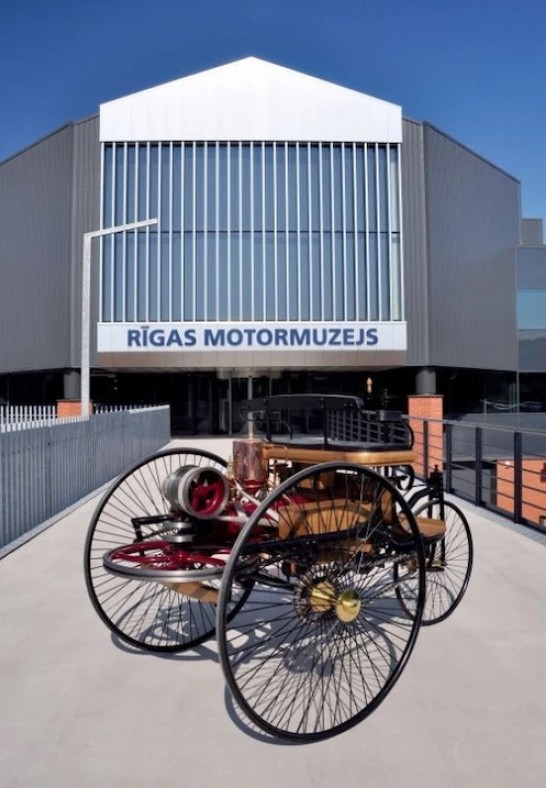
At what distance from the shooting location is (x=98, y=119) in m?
24.0

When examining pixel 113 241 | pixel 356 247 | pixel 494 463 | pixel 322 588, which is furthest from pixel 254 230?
pixel 322 588

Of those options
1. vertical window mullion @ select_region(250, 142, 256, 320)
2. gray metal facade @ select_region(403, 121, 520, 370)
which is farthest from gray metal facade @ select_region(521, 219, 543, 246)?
vertical window mullion @ select_region(250, 142, 256, 320)

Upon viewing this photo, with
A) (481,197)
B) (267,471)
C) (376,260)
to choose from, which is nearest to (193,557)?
(267,471)

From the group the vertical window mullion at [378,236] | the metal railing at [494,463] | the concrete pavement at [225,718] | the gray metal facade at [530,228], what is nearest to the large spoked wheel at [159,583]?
the concrete pavement at [225,718]

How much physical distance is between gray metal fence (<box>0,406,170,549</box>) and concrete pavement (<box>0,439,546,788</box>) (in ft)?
7.95

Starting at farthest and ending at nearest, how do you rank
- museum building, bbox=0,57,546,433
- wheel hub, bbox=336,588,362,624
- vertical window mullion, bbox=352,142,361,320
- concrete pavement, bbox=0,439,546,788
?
1. vertical window mullion, bbox=352,142,361,320
2. museum building, bbox=0,57,546,433
3. wheel hub, bbox=336,588,362,624
4. concrete pavement, bbox=0,439,546,788

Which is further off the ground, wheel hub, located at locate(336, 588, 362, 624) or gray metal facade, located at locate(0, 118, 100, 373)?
gray metal facade, located at locate(0, 118, 100, 373)

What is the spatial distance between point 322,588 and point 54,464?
20.9 feet

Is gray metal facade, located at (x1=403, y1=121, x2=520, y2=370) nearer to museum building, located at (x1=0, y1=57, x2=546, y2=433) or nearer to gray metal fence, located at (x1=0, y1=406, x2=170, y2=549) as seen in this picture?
museum building, located at (x1=0, y1=57, x2=546, y2=433)

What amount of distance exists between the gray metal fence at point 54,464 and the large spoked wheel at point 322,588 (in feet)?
13.2

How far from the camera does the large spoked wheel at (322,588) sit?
9.92 feet

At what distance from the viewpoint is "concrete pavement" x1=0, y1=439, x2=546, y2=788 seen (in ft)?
8.66

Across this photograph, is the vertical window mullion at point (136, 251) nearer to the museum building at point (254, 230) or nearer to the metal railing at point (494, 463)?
the museum building at point (254, 230)

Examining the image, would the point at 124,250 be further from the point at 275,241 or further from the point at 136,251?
the point at 275,241
